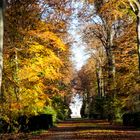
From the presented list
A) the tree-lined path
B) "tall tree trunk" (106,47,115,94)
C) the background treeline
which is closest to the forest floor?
the tree-lined path

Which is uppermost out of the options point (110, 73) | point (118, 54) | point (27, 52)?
point (118, 54)

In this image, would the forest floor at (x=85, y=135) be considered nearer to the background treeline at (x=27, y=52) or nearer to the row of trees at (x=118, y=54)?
the background treeline at (x=27, y=52)

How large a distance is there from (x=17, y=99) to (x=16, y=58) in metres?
2.16

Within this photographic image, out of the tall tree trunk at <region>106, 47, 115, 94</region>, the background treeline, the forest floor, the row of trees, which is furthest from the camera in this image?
the tall tree trunk at <region>106, 47, 115, 94</region>

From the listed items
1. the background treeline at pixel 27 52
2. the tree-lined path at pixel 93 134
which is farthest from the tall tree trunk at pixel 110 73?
the background treeline at pixel 27 52

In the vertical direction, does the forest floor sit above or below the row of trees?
below

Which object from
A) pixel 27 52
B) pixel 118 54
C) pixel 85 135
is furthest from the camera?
pixel 118 54

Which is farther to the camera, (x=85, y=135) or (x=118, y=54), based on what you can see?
(x=118, y=54)

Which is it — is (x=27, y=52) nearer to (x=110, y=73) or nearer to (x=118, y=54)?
(x=118, y=54)

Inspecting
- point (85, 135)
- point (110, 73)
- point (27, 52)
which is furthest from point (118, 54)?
point (85, 135)

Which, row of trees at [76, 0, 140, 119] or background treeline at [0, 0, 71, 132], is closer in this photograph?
background treeline at [0, 0, 71, 132]

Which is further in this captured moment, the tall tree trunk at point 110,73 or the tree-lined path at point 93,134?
the tall tree trunk at point 110,73

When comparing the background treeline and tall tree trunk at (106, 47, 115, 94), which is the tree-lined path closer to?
the background treeline

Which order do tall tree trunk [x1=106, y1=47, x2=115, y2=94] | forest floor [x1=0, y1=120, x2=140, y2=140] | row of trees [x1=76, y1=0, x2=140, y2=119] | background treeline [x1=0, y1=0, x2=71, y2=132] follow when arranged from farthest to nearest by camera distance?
tall tree trunk [x1=106, y1=47, x2=115, y2=94] → row of trees [x1=76, y1=0, x2=140, y2=119] → forest floor [x1=0, y1=120, x2=140, y2=140] → background treeline [x1=0, y1=0, x2=71, y2=132]
